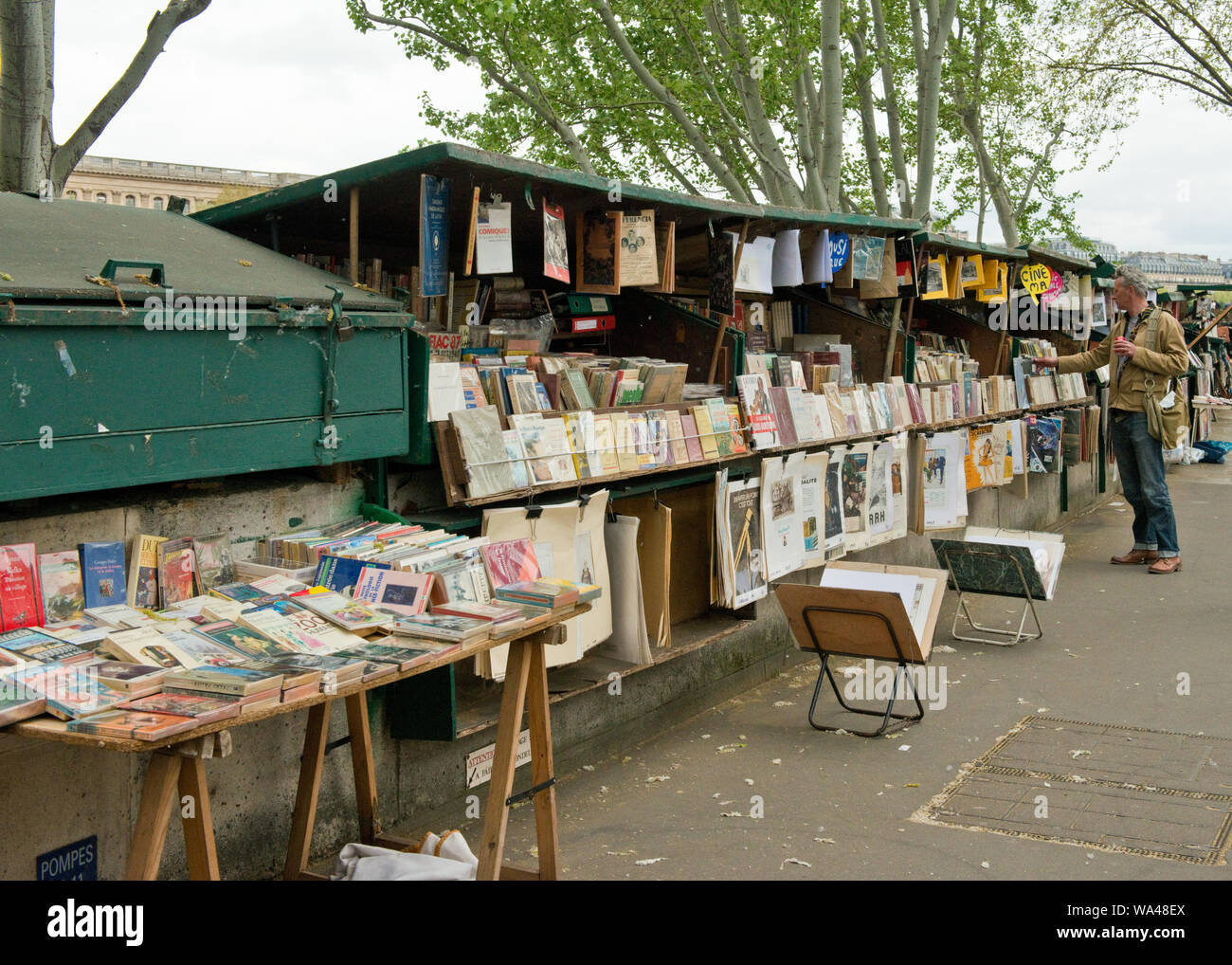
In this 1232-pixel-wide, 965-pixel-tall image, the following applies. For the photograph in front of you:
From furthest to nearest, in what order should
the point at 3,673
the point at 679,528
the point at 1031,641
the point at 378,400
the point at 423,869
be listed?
1. the point at 1031,641
2. the point at 679,528
3. the point at 378,400
4. the point at 423,869
5. the point at 3,673

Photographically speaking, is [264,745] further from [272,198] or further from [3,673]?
[272,198]

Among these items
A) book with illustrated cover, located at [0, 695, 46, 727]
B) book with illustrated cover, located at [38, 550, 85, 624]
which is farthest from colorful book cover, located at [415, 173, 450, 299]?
book with illustrated cover, located at [0, 695, 46, 727]

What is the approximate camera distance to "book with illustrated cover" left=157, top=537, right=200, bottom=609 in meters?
3.60

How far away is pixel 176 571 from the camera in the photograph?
12.0 ft

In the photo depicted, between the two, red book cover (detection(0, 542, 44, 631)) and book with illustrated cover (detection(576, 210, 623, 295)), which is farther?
book with illustrated cover (detection(576, 210, 623, 295))

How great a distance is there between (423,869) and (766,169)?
14.6 meters

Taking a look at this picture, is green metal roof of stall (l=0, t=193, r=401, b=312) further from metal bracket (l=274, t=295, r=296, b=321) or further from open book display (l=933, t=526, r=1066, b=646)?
open book display (l=933, t=526, r=1066, b=646)

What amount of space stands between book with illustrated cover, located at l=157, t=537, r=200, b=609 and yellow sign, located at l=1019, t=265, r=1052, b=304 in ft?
31.8

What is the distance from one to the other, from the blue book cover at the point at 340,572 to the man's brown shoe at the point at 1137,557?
853 centimetres

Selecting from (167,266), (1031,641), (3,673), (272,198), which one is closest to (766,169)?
(1031,641)

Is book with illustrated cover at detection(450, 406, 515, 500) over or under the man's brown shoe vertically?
over

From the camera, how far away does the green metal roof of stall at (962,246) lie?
28.7 feet

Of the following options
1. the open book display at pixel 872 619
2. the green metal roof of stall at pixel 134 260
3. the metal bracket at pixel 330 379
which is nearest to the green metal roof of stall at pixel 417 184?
the green metal roof of stall at pixel 134 260

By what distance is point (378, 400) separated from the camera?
4.26 meters
